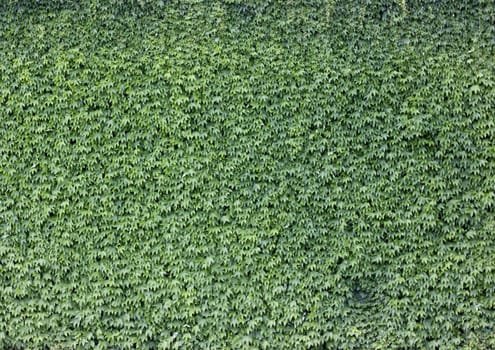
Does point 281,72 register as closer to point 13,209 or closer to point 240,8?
point 240,8

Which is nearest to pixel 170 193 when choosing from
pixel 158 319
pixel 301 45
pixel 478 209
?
pixel 158 319

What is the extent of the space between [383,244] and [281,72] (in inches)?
87.4

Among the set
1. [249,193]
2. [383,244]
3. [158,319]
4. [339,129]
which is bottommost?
[158,319]

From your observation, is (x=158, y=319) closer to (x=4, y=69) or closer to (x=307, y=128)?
(x=307, y=128)

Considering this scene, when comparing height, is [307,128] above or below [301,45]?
below

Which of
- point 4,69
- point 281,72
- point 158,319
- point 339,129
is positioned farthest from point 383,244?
point 4,69

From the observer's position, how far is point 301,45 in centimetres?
600

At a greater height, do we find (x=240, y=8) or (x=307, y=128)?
(x=240, y=8)

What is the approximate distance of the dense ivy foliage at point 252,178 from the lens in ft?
18.8

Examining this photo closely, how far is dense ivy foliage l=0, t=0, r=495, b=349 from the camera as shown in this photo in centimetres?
572

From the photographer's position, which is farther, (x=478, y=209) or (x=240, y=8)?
(x=240, y=8)

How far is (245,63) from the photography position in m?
5.97

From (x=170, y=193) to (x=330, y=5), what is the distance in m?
2.81

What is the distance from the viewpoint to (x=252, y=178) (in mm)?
5855
